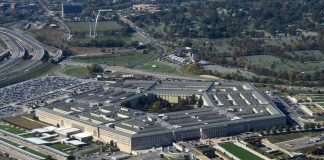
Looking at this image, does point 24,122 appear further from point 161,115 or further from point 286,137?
point 286,137

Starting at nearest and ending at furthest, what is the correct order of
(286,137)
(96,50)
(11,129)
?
1. (286,137)
2. (11,129)
3. (96,50)

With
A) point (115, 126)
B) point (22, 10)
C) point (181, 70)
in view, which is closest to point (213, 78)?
point (181, 70)

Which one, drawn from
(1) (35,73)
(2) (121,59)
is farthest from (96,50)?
(1) (35,73)

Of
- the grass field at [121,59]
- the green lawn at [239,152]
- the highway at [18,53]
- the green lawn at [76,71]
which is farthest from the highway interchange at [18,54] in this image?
the green lawn at [239,152]

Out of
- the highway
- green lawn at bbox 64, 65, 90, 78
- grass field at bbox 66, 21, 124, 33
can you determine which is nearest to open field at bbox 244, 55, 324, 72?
green lawn at bbox 64, 65, 90, 78

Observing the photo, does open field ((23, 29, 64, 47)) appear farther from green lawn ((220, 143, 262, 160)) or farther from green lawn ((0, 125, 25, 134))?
green lawn ((220, 143, 262, 160))

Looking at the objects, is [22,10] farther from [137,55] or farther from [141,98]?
[141,98]

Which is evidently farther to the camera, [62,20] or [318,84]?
[62,20]
